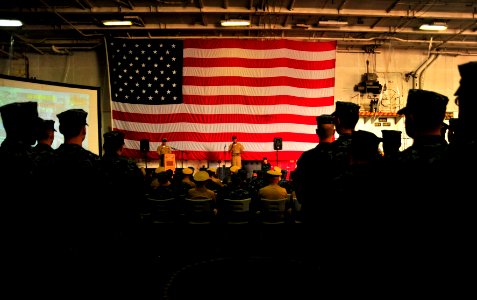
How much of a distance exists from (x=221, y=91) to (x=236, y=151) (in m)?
1.89

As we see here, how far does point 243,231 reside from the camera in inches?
164

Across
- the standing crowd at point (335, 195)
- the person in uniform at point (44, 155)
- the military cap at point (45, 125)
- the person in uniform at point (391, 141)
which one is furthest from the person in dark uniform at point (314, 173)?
the military cap at point (45, 125)

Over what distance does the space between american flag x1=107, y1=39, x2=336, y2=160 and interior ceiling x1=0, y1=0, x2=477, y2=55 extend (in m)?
0.57

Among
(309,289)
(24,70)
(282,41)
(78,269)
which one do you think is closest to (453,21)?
(282,41)

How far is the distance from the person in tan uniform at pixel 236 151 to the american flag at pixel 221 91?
0.25 m

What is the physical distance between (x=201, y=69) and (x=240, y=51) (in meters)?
1.29

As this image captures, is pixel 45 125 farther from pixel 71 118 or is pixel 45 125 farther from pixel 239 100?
pixel 239 100

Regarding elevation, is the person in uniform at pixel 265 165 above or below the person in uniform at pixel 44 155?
below

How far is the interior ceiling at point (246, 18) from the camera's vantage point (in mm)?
8852

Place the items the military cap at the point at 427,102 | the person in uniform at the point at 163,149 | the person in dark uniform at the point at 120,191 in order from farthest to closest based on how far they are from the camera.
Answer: the person in uniform at the point at 163,149, the person in dark uniform at the point at 120,191, the military cap at the point at 427,102

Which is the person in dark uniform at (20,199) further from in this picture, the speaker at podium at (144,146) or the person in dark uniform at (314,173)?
the speaker at podium at (144,146)

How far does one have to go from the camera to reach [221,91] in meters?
10.3

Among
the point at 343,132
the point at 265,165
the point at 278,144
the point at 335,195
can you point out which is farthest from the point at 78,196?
the point at 278,144

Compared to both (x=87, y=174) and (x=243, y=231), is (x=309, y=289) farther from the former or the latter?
(x=243, y=231)
